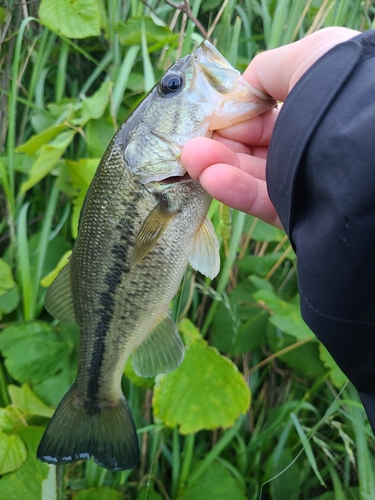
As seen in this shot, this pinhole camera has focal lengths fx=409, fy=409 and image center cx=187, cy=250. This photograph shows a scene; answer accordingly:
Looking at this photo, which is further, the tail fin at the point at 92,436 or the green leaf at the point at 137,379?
the green leaf at the point at 137,379

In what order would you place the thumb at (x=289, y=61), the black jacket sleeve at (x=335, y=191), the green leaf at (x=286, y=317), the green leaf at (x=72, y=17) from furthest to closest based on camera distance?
the green leaf at (x=72, y=17) < the green leaf at (x=286, y=317) < the thumb at (x=289, y=61) < the black jacket sleeve at (x=335, y=191)

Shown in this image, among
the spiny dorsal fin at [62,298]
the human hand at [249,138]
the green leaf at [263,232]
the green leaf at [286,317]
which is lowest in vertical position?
the spiny dorsal fin at [62,298]

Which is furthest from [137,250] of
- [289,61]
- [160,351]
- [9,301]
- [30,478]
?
[30,478]

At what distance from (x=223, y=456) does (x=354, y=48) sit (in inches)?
60.7

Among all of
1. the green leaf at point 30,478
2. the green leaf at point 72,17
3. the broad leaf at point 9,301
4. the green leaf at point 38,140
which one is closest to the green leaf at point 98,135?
the green leaf at point 38,140

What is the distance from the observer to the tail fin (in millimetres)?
1288

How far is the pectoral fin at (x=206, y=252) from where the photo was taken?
1.14m

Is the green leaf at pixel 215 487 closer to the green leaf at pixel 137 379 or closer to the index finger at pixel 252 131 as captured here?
the green leaf at pixel 137 379

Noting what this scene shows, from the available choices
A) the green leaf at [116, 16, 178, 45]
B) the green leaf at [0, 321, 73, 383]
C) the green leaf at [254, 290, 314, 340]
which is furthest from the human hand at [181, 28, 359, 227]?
the green leaf at [0, 321, 73, 383]

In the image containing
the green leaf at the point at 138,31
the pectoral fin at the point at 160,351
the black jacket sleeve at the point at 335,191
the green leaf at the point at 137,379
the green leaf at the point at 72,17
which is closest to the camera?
the black jacket sleeve at the point at 335,191

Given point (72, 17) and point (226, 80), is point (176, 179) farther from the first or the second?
point (72, 17)

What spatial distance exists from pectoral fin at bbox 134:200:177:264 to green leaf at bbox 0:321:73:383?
696mm

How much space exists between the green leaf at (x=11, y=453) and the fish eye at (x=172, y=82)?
4.02ft

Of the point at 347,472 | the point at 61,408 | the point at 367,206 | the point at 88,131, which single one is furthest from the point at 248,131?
the point at 347,472
